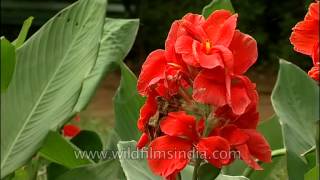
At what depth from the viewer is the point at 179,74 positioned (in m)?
0.93

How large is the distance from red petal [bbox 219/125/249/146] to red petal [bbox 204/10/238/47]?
11 cm

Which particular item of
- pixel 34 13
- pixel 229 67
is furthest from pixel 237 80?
pixel 34 13

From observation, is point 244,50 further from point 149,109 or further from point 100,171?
point 100,171

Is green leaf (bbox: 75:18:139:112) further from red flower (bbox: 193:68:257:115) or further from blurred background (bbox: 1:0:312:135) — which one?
blurred background (bbox: 1:0:312:135)

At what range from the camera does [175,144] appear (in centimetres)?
92

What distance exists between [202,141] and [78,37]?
445 mm

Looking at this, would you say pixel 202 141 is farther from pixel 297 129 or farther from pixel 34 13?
pixel 34 13

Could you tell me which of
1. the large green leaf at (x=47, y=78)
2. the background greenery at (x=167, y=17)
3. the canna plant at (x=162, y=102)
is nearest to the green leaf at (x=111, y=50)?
the canna plant at (x=162, y=102)

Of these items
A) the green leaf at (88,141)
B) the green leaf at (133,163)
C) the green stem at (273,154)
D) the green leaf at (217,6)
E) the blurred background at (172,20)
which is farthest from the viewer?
the blurred background at (172,20)

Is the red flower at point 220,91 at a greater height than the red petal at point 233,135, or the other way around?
the red flower at point 220,91

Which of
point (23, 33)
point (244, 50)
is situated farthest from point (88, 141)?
point (244, 50)

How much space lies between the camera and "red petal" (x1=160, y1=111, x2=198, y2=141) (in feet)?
3.01

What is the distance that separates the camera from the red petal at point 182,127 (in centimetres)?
92

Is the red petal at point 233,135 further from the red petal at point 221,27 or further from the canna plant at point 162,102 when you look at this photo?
the red petal at point 221,27
